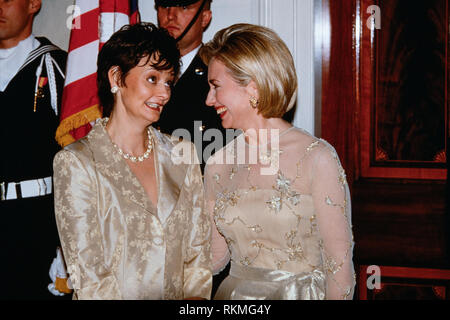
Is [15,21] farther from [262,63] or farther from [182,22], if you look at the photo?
[262,63]

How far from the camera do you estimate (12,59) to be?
2.41 m

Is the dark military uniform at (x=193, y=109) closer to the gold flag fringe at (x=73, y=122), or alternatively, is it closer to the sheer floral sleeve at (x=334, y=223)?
the gold flag fringe at (x=73, y=122)

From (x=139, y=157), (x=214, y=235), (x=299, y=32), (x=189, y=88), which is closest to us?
(x=139, y=157)

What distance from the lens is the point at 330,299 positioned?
5.34 feet

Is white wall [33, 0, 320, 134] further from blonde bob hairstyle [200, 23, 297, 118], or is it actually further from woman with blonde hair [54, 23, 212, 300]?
woman with blonde hair [54, 23, 212, 300]

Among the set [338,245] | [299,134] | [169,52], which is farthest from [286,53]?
[338,245]

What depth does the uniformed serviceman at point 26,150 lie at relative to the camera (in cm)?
231

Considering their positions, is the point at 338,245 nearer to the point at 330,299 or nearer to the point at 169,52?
the point at 330,299

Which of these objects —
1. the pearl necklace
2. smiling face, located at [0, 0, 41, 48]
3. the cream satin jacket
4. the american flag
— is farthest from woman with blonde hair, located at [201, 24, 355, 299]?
smiling face, located at [0, 0, 41, 48]

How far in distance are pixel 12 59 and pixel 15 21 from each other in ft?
0.65

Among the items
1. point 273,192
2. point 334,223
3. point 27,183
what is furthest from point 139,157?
point 27,183

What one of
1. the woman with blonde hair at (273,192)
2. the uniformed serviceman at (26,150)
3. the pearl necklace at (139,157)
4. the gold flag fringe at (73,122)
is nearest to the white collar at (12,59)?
the uniformed serviceman at (26,150)

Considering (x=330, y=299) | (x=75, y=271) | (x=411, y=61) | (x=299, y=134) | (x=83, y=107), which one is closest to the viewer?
(x=75, y=271)
